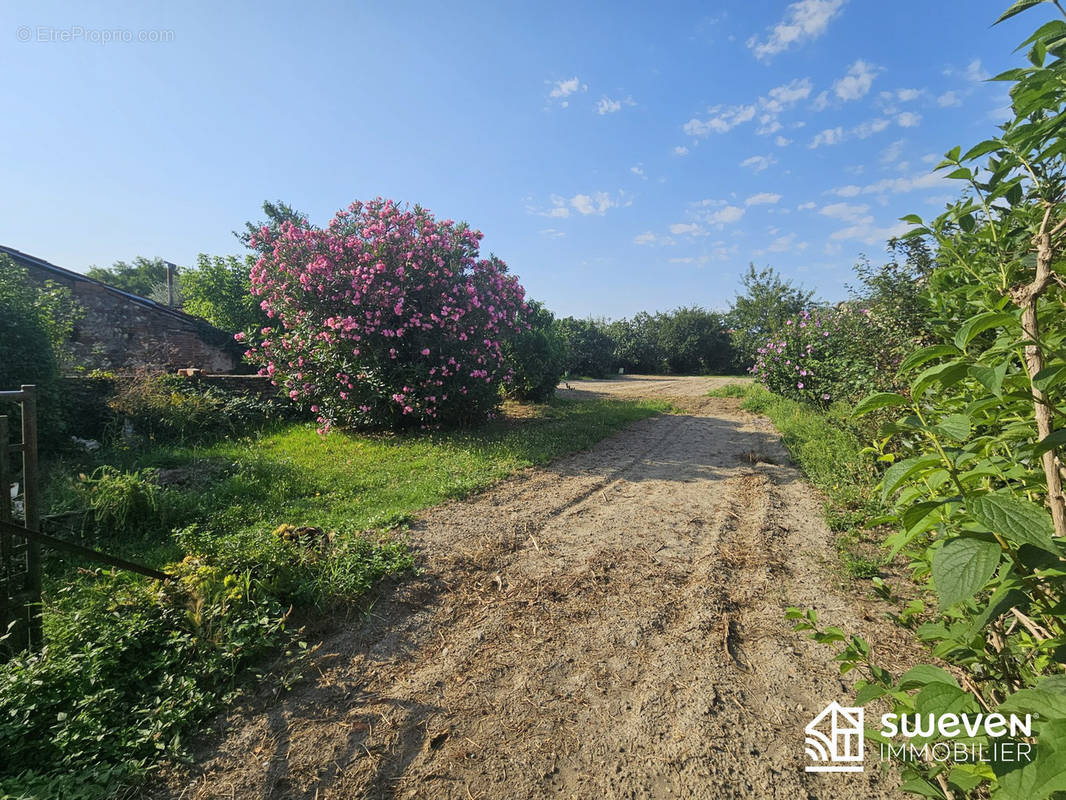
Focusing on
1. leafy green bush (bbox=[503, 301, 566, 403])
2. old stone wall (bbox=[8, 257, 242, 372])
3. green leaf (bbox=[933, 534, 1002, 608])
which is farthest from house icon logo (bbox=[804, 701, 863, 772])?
old stone wall (bbox=[8, 257, 242, 372])

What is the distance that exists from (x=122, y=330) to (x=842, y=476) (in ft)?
52.1

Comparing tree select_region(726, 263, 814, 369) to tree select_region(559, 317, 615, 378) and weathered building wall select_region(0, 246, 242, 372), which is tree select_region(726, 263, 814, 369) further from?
weathered building wall select_region(0, 246, 242, 372)

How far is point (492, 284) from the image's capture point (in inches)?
328

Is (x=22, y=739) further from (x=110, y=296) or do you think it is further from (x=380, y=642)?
(x=110, y=296)

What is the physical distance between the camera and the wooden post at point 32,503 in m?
2.25

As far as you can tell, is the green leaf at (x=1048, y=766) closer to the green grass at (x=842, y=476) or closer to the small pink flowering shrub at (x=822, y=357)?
the green grass at (x=842, y=476)

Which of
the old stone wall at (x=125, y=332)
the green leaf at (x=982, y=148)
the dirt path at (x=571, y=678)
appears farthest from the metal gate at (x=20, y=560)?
the old stone wall at (x=125, y=332)

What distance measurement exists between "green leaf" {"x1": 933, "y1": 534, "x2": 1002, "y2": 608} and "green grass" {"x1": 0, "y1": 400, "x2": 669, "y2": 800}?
2.56 metres

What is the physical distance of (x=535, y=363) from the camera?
1246 cm

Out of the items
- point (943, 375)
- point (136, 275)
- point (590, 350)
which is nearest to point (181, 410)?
point (943, 375)

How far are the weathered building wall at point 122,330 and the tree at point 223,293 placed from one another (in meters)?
5.32

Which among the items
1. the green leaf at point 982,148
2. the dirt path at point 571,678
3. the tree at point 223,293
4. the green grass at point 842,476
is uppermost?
the tree at point 223,293

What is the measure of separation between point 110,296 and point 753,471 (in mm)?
15331

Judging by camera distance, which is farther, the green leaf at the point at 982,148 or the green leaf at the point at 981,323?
the green leaf at the point at 982,148
